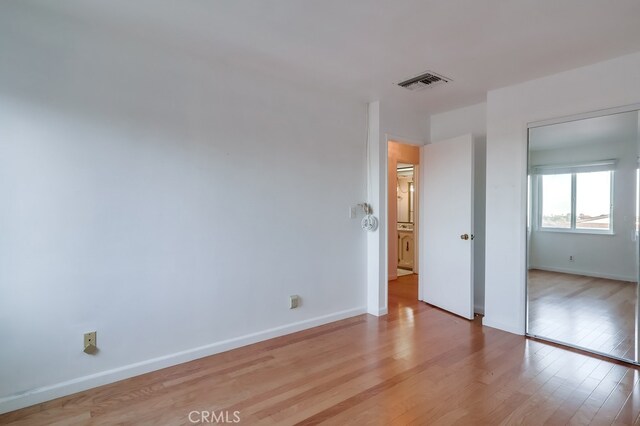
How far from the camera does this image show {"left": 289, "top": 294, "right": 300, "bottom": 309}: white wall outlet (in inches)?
131

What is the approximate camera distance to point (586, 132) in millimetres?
2938

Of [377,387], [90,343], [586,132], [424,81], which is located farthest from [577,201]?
[90,343]

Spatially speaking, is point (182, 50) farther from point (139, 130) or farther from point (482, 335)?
point (482, 335)

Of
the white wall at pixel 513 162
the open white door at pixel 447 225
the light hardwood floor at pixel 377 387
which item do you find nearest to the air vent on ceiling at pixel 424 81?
the white wall at pixel 513 162

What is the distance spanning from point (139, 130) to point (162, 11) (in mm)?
815

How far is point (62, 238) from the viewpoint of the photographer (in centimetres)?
221

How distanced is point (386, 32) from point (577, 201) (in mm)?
2326

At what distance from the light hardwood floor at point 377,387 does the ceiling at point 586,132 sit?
1805mm

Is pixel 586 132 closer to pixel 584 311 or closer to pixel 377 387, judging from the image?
A: pixel 584 311

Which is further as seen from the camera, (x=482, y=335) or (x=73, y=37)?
(x=482, y=335)

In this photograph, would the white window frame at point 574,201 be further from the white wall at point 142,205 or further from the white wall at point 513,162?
the white wall at point 142,205

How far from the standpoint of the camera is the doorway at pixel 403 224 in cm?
530

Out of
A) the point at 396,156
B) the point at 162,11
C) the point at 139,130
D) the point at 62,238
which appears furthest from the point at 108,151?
the point at 396,156

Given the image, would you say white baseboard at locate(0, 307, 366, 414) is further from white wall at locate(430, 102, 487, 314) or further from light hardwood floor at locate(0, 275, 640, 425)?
white wall at locate(430, 102, 487, 314)
